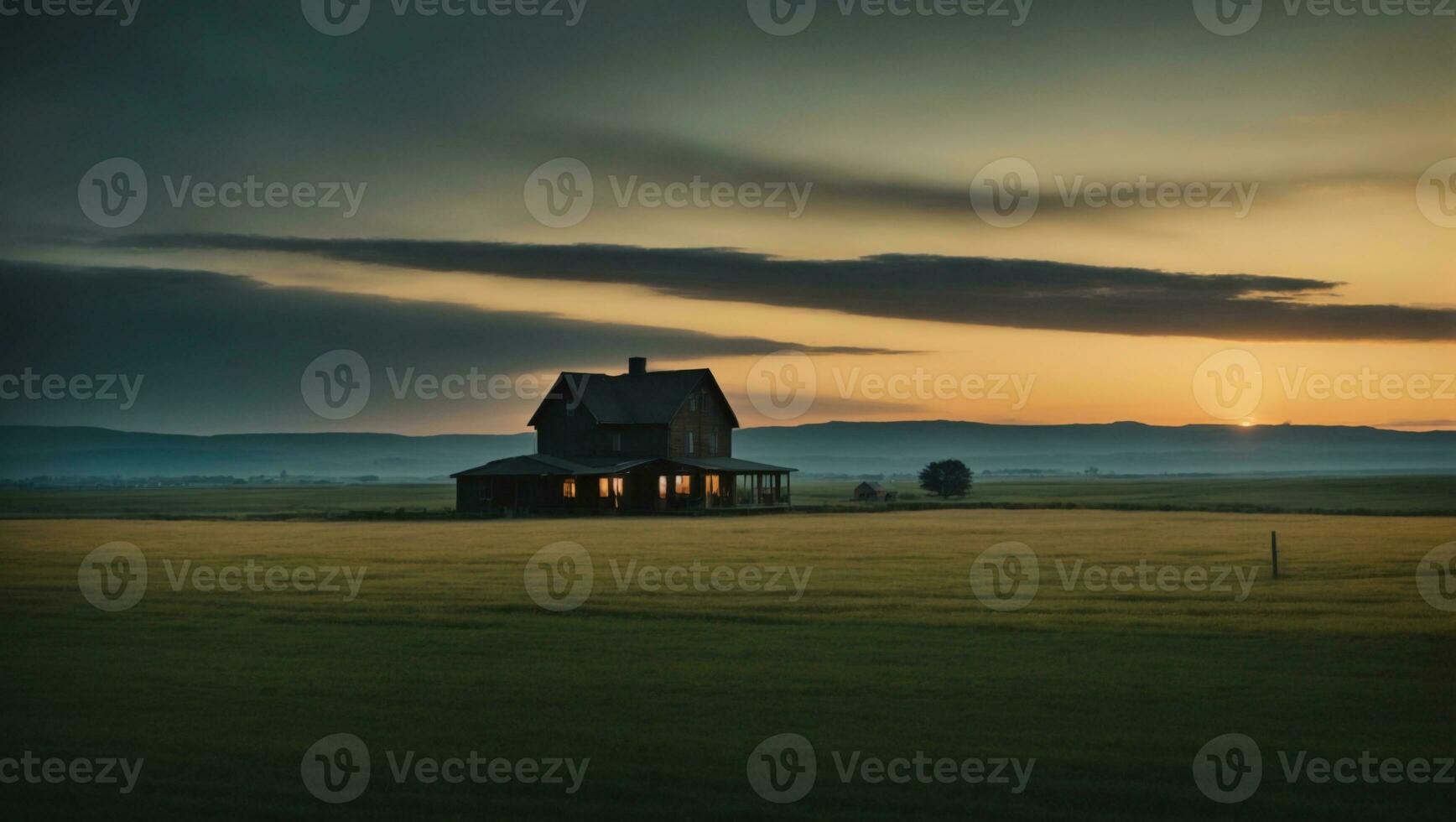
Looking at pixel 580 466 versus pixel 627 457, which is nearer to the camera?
pixel 580 466

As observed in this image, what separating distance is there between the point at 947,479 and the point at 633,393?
38424 mm

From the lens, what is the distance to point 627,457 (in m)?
74.7

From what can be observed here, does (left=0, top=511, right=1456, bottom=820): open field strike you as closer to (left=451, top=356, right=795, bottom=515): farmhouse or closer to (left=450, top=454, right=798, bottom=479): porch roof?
(left=450, top=454, right=798, bottom=479): porch roof

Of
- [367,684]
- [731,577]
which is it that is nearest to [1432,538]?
[731,577]

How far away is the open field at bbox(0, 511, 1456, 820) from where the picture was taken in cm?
1027

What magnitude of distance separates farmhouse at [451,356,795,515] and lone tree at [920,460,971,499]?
2698 centimetres

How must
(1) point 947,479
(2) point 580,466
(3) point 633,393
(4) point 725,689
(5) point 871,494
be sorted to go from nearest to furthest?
(4) point 725,689, (2) point 580,466, (3) point 633,393, (5) point 871,494, (1) point 947,479

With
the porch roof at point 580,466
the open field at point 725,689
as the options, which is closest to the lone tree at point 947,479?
the porch roof at point 580,466

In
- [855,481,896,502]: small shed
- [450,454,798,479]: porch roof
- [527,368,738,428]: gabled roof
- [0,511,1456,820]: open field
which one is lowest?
[0,511,1456,820]: open field

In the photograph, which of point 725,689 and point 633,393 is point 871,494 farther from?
point 725,689

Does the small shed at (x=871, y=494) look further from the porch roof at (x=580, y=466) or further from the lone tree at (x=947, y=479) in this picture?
the porch roof at (x=580, y=466)

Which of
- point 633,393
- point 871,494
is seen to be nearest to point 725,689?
point 633,393

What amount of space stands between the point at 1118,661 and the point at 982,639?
2.64 meters

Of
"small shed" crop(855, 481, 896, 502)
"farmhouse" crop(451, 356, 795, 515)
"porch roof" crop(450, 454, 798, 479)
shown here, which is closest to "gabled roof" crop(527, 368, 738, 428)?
"farmhouse" crop(451, 356, 795, 515)
